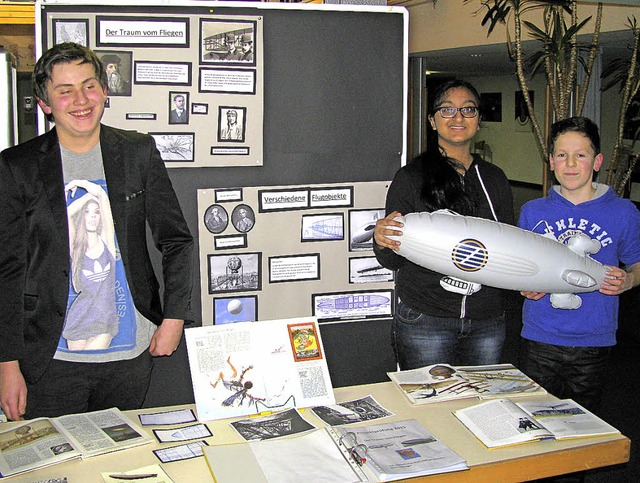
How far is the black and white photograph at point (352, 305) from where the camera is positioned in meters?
2.78

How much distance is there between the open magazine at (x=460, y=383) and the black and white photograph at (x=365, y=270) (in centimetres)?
68

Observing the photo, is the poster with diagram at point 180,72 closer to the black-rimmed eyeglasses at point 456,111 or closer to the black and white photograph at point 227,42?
the black and white photograph at point 227,42

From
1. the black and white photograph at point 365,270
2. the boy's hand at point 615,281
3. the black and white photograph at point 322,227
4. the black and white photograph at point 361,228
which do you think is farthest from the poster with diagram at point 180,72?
the boy's hand at point 615,281

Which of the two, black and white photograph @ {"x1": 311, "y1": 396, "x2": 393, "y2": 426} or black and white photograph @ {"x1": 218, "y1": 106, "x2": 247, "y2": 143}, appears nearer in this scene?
black and white photograph @ {"x1": 311, "y1": 396, "x2": 393, "y2": 426}

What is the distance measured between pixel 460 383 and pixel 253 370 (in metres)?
0.62

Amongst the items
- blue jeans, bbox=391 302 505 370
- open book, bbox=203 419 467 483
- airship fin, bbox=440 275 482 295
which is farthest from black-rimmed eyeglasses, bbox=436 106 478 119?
open book, bbox=203 419 467 483

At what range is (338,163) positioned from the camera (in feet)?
9.02

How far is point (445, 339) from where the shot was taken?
2244 millimetres

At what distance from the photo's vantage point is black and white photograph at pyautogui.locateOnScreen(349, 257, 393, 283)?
9.18 feet

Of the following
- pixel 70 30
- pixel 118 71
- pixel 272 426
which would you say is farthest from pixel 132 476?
pixel 70 30

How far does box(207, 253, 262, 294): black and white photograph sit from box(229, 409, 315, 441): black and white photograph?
812 millimetres

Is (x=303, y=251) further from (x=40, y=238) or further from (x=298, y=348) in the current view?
(x=40, y=238)

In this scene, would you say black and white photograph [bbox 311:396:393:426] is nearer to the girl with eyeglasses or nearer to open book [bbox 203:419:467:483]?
open book [bbox 203:419:467:483]

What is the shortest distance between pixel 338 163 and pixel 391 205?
0.54 meters
